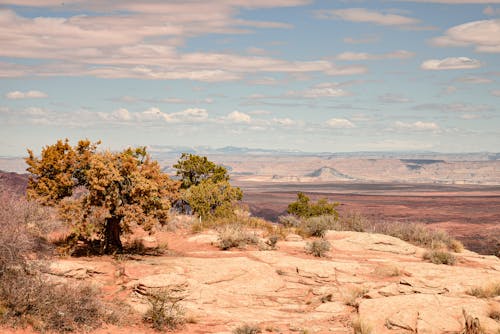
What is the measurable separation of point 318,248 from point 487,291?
8.36m

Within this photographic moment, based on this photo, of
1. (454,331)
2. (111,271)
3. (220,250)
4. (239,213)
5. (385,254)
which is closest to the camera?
(454,331)

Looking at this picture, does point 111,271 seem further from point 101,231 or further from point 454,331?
point 454,331

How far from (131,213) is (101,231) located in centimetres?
A: 239

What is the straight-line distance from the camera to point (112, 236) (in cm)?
2225

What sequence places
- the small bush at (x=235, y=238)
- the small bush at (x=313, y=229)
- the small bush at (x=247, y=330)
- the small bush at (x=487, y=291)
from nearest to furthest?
the small bush at (x=247, y=330)
the small bush at (x=487, y=291)
the small bush at (x=235, y=238)
the small bush at (x=313, y=229)

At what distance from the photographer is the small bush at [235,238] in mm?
24812

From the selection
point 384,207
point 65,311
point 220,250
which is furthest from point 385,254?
point 384,207

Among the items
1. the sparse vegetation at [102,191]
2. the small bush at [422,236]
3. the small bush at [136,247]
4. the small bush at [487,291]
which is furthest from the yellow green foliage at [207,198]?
the small bush at [487,291]

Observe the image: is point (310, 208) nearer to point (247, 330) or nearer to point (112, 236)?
point (112, 236)

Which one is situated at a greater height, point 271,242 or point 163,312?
point 271,242

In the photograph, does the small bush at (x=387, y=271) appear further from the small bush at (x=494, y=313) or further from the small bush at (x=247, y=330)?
the small bush at (x=247, y=330)

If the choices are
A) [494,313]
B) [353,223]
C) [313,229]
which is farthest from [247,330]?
[353,223]

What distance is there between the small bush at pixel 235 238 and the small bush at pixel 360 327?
10.1 meters

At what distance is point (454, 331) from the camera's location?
14.2m
